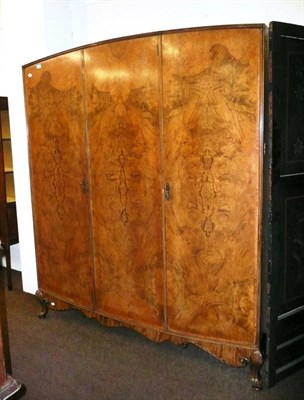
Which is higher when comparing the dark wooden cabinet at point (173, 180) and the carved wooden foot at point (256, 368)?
the dark wooden cabinet at point (173, 180)

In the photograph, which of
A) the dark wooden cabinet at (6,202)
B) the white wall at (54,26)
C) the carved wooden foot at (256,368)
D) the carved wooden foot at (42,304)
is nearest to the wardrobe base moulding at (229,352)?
the carved wooden foot at (256,368)

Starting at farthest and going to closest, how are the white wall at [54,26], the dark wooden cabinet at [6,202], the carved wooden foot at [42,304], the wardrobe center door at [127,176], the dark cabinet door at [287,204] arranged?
the dark wooden cabinet at [6,202]
the carved wooden foot at [42,304]
the white wall at [54,26]
the wardrobe center door at [127,176]
the dark cabinet door at [287,204]

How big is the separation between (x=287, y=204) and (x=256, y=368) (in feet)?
2.94

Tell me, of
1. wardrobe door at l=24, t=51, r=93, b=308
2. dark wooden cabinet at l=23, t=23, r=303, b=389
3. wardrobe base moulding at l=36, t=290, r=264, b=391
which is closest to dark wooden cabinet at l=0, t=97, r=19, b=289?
wardrobe door at l=24, t=51, r=93, b=308

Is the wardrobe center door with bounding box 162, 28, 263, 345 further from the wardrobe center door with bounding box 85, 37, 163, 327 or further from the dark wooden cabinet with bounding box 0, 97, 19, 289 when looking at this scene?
the dark wooden cabinet with bounding box 0, 97, 19, 289

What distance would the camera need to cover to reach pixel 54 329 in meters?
2.67

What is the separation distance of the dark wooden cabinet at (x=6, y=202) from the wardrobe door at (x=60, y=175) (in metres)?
0.64

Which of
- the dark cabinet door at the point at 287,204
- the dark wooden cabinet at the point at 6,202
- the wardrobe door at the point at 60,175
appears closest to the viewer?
the dark cabinet door at the point at 287,204

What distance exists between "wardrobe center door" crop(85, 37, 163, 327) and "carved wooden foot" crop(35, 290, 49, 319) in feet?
2.06

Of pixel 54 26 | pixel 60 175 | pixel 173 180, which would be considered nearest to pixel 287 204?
pixel 173 180

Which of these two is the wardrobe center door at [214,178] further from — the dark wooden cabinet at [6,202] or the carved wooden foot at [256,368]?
the dark wooden cabinet at [6,202]

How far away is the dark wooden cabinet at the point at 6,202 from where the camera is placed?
3230 mm

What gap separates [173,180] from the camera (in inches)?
80.4

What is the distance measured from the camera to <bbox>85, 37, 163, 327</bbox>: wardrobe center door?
81.0 inches
